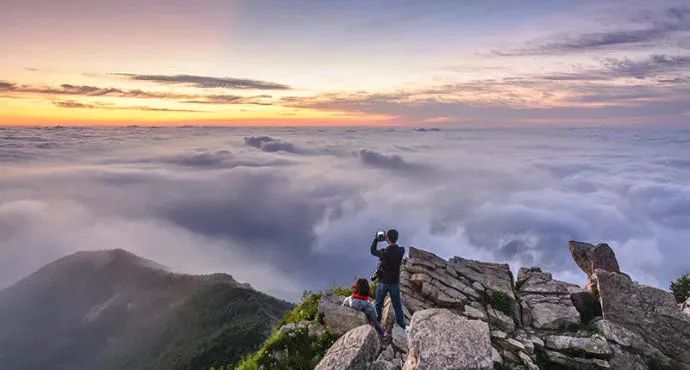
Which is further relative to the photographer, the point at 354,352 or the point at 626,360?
the point at 626,360

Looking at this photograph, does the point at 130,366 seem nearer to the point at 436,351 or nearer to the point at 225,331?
the point at 225,331

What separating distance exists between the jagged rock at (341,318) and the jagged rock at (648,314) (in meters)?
14.0

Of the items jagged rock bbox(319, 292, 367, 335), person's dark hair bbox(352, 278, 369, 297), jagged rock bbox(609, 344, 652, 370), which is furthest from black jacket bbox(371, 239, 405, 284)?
jagged rock bbox(609, 344, 652, 370)

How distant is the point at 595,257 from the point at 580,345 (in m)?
11.5

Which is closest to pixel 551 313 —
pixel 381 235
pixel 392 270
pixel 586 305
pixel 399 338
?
pixel 586 305

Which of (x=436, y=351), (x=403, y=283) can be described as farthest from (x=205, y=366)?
(x=436, y=351)

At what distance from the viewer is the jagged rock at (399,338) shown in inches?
656

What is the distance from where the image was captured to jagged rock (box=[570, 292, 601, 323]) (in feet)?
74.3

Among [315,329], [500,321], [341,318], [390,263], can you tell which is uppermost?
[390,263]

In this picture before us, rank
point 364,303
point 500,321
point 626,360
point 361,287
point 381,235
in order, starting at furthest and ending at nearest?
1. point 500,321
2. point 626,360
3. point 361,287
4. point 381,235
5. point 364,303

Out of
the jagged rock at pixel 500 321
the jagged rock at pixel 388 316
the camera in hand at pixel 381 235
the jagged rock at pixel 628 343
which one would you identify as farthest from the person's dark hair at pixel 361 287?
the jagged rock at pixel 628 343

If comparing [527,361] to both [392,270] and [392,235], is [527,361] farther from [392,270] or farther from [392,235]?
[392,235]

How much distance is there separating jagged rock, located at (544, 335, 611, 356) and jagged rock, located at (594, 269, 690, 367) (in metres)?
2.72

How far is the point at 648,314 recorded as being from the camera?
21.3 meters
